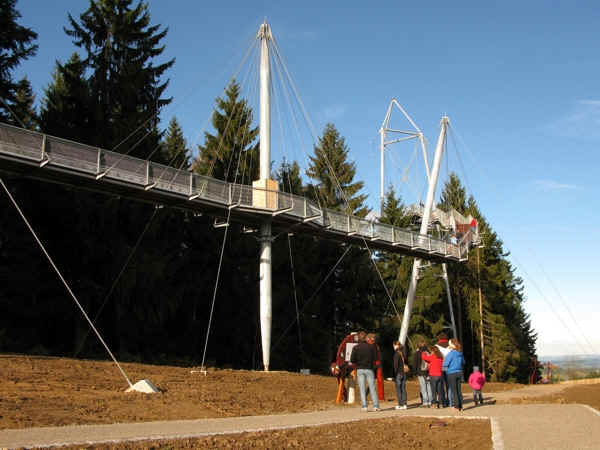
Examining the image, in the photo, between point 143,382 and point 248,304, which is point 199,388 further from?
point 248,304

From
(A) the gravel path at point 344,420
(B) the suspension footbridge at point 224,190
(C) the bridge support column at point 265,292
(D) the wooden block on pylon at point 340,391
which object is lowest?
(A) the gravel path at point 344,420

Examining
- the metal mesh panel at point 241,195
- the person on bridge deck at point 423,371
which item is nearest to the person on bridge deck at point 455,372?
the person on bridge deck at point 423,371

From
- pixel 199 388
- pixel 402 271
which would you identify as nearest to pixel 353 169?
pixel 402 271

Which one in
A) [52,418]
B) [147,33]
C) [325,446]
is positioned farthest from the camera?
[147,33]

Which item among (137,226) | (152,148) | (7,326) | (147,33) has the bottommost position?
(7,326)

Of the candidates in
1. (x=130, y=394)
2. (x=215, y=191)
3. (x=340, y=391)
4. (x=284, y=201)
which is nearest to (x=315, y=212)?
(x=284, y=201)

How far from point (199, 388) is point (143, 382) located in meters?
1.93

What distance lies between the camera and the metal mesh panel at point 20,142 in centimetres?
1789

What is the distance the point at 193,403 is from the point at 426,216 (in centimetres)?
2428

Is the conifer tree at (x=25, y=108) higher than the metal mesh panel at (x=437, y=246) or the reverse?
higher

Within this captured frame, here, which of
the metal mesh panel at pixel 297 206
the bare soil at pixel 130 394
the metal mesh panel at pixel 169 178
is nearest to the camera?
the bare soil at pixel 130 394

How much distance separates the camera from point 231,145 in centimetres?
3922

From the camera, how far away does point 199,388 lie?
624 inches

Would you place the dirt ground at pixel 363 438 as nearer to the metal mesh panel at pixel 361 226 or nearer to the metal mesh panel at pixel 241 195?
the metal mesh panel at pixel 241 195
